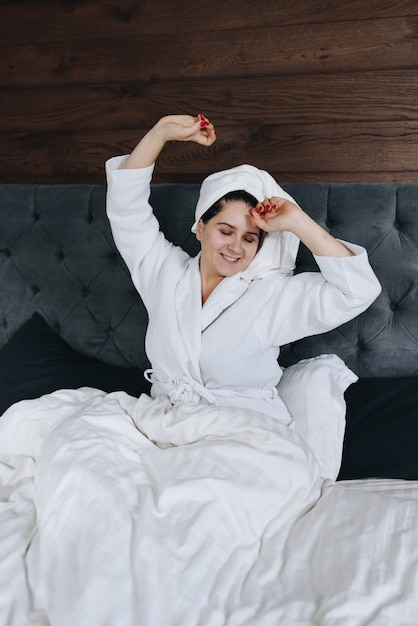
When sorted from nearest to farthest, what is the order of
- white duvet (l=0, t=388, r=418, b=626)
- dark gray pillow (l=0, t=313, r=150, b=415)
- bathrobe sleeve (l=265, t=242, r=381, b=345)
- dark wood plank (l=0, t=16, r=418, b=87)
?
white duvet (l=0, t=388, r=418, b=626), bathrobe sleeve (l=265, t=242, r=381, b=345), dark gray pillow (l=0, t=313, r=150, b=415), dark wood plank (l=0, t=16, r=418, b=87)

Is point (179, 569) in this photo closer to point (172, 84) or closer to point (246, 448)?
point (246, 448)

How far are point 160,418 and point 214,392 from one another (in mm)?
220

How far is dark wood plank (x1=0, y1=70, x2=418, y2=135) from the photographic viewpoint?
2125 millimetres

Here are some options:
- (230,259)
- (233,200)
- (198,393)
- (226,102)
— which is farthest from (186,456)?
(226,102)

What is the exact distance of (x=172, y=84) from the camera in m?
2.35

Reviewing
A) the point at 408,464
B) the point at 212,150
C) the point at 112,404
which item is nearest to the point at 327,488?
the point at 408,464

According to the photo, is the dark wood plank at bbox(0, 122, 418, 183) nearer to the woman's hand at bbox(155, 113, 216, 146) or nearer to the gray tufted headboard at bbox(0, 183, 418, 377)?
the gray tufted headboard at bbox(0, 183, 418, 377)

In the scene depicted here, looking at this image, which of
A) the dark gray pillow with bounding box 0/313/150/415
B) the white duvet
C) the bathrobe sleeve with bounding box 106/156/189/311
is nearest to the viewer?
the white duvet

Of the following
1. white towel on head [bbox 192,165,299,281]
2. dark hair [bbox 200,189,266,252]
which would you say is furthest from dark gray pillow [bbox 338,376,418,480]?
dark hair [bbox 200,189,266,252]

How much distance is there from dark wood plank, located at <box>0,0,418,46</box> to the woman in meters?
0.66

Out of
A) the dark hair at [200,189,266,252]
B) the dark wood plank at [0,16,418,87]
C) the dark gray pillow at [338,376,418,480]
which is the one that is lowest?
the dark gray pillow at [338,376,418,480]

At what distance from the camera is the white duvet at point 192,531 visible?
1.10m

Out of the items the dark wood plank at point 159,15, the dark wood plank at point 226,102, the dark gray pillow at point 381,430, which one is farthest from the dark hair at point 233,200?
the dark wood plank at point 159,15

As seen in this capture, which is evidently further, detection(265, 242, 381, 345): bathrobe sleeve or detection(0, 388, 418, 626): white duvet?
detection(265, 242, 381, 345): bathrobe sleeve
